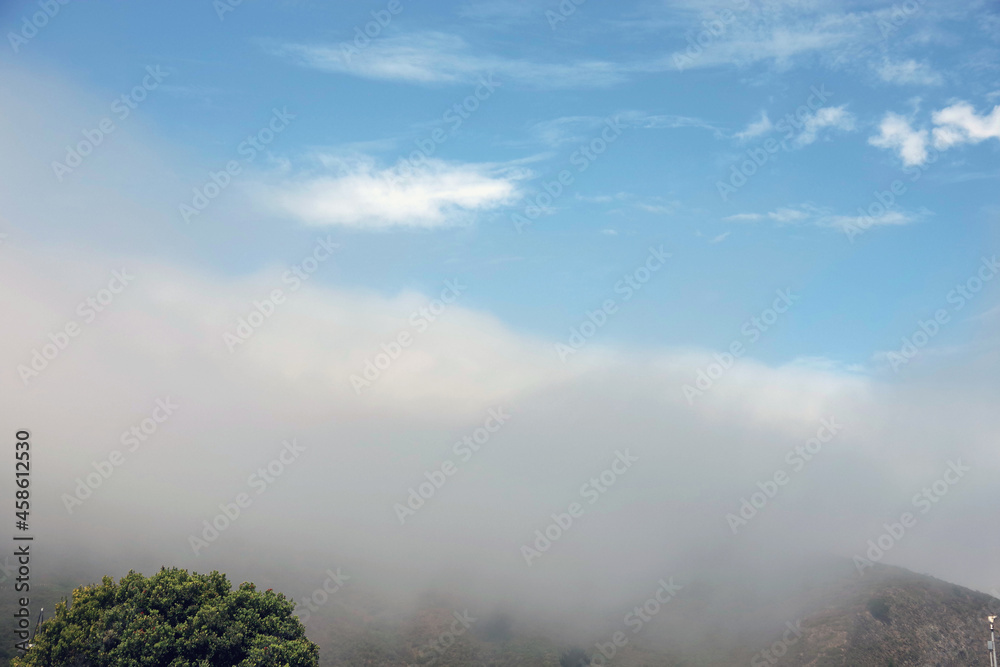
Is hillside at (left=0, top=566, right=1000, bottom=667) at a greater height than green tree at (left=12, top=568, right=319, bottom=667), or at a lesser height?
greater

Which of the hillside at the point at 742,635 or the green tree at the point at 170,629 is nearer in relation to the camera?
the green tree at the point at 170,629

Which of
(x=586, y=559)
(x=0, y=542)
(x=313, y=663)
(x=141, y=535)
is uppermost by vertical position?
(x=586, y=559)

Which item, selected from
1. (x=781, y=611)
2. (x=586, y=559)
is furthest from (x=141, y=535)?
(x=781, y=611)

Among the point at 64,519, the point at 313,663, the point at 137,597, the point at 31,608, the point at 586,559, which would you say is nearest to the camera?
the point at 137,597

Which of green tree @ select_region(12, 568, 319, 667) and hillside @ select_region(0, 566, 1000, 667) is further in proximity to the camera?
hillside @ select_region(0, 566, 1000, 667)

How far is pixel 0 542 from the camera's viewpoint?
336 feet

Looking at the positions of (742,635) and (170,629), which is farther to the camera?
(742,635)

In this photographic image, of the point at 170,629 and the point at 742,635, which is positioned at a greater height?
the point at 742,635

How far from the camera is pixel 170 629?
4344 centimetres

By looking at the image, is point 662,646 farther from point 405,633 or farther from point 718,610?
point 405,633

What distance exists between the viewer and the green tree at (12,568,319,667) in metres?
41.7

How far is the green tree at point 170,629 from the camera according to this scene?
4172 centimetres

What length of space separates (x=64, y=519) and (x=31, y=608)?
48.9m

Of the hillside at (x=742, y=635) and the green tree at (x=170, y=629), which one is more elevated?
the hillside at (x=742, y=635)
